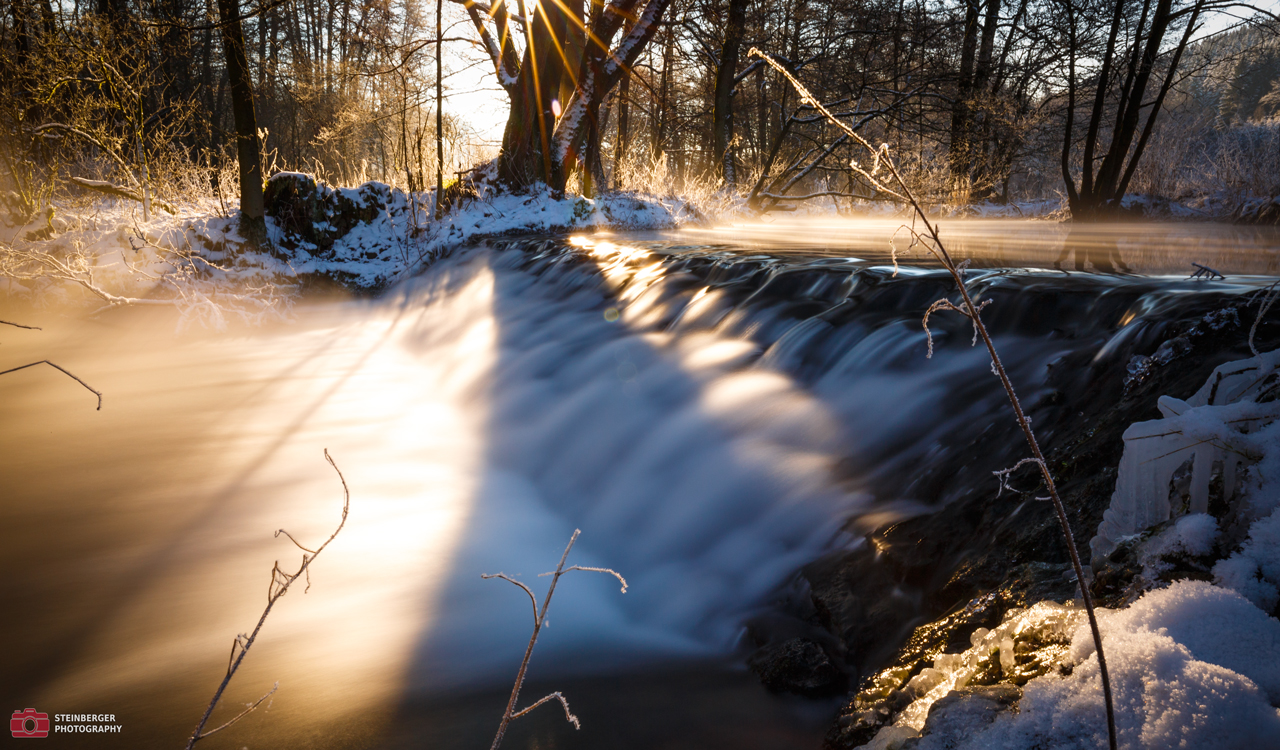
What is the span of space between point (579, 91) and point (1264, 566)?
396 inches

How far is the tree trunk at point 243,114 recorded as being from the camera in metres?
6.92

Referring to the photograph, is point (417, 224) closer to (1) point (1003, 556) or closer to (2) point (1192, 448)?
(1) point (1003, 556)

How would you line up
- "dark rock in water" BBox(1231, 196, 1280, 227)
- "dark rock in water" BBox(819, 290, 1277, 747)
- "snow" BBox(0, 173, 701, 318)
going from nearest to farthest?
"dark rock in water" BBox(819, 290, 1277, 747) → "snow" BBox(0, 173, 701, 318) → "dark rock in water" BBox(1231, 196, 1280, 227)

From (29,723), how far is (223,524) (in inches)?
47.3

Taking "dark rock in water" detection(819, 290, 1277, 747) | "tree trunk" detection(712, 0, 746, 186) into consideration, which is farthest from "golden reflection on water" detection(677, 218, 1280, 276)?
"tree trunk" detection(712, 0, 746, 186)

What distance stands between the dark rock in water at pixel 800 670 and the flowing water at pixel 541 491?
1.9 inches

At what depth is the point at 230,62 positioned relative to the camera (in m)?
7.02

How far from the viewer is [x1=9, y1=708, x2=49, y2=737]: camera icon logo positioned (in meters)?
1.67

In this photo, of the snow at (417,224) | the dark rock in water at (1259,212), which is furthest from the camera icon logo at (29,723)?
the dark rock in water at (1259,212)

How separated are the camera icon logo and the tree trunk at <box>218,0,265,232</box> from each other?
6596mm

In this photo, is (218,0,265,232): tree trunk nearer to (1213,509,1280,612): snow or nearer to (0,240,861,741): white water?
(0,240,861,741): white water

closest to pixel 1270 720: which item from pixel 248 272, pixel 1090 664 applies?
pixel 1090 664

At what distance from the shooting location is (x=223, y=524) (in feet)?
9.39

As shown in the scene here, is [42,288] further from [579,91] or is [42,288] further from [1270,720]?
[1270,720]
